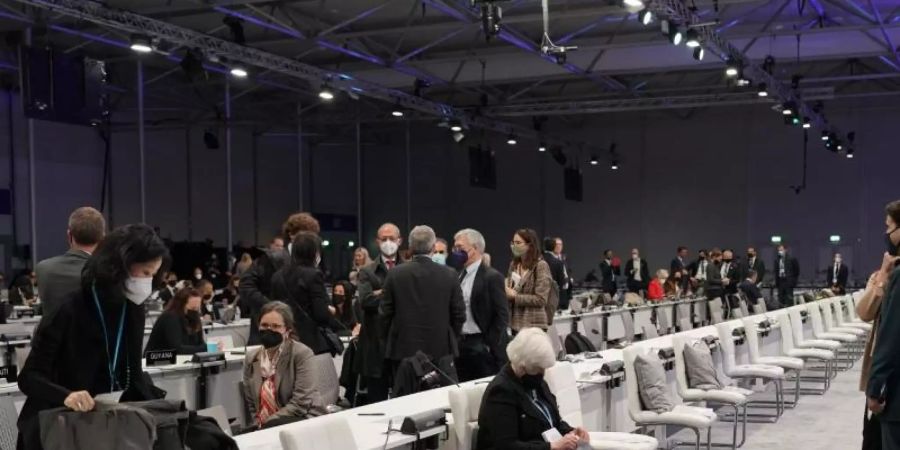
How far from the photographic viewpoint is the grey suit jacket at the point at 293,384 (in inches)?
192

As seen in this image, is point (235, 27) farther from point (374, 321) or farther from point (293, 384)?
point (293, 384)

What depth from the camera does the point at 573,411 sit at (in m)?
5.20

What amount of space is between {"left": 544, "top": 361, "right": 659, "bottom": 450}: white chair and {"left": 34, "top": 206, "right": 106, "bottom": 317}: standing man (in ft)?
7.64

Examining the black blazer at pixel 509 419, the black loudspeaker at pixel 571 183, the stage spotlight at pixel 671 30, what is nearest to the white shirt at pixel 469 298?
the black blazer at pixel 509 419

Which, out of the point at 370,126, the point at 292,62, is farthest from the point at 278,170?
the point at 292,62

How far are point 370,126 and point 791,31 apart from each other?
14759 mm

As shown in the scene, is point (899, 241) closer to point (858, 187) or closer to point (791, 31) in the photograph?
point (791, 31)

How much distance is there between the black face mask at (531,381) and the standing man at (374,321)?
5.39ft

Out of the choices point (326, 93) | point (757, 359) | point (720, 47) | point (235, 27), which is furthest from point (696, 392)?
point (326, 93)

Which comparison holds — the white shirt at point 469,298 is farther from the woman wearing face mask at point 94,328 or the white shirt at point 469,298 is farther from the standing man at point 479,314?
the woman wearing face mask at point 94,328

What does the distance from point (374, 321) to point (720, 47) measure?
→ 971 cm

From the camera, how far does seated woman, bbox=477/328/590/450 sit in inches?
166

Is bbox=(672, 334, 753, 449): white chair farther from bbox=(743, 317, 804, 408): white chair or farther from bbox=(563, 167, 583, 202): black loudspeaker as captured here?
bbox=(563, 167, 583, 202): black loudspeaker

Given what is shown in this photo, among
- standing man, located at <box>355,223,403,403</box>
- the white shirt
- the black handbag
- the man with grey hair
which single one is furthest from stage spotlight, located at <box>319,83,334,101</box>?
the black handbag
